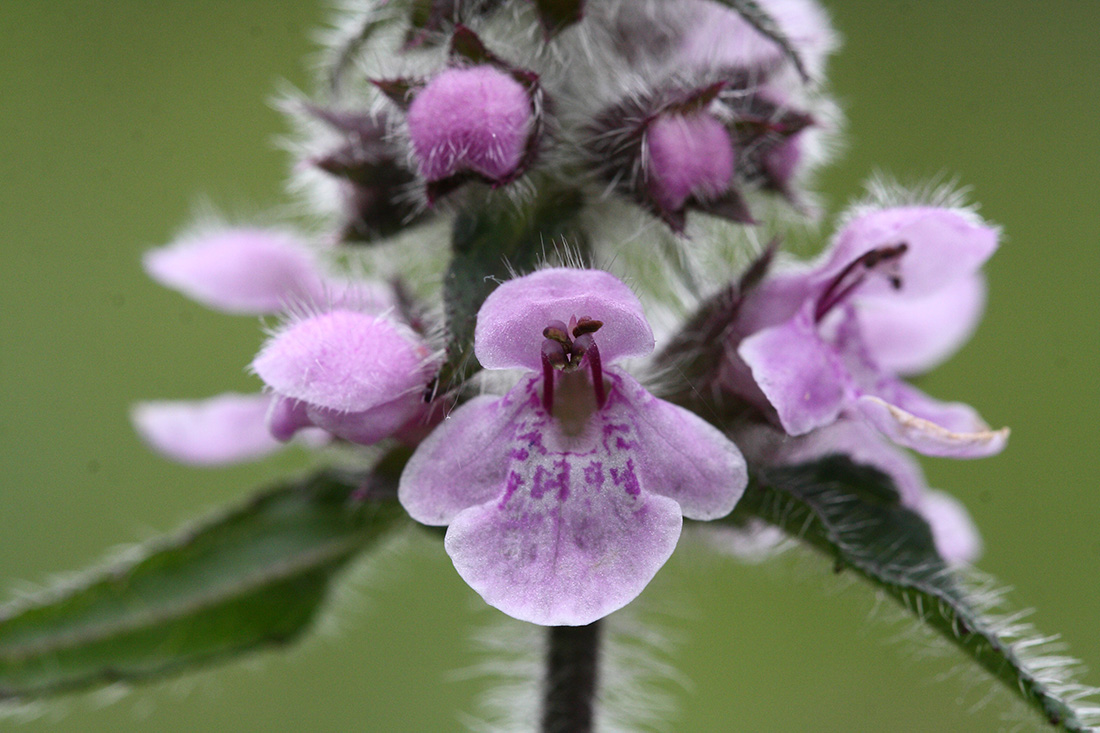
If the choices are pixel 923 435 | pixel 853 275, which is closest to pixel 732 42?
pixel 853 275

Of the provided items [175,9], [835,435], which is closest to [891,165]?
[175,9]

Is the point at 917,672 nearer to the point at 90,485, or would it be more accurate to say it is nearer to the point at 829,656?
the point at 829,656

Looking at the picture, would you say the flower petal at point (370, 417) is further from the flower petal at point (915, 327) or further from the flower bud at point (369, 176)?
the flower petal at point (915, 327)

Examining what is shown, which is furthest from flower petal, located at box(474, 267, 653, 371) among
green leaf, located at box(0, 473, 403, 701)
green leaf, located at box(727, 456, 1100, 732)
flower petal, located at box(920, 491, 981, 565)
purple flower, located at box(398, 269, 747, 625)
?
flower petal, located at box(920, 491, 981, 565)

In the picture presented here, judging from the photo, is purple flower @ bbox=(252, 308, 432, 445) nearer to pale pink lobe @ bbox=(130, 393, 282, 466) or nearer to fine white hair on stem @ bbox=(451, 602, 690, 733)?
pale pink lobe @ bbox=(130, 393, 282, 466)

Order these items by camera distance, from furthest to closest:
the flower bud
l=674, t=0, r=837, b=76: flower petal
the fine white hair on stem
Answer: the fine white hair on stem → l=674, t=0, r=837, b=76: flower petal → the flower bud
